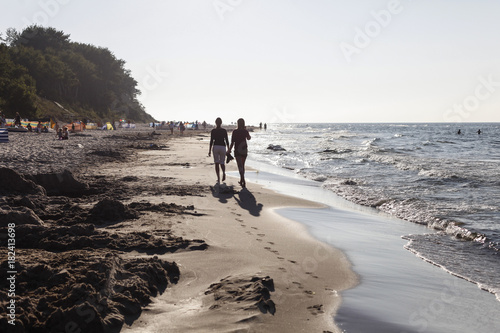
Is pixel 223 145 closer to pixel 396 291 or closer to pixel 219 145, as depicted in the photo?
pixel 219 145

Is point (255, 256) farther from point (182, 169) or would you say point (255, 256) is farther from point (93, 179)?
point (182, 169)

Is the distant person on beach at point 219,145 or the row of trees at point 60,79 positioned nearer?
the distant person on beach at point 219,145

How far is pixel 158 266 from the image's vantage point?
398cm

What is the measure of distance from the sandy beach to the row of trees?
39580mm

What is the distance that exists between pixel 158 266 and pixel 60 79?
70.0 meters

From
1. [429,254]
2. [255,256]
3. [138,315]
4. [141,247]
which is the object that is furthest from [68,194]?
[429,254]

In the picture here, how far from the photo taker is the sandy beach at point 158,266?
310cm

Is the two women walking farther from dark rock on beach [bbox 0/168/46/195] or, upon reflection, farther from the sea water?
dark rock on beach [bbox 0/168/46/195]

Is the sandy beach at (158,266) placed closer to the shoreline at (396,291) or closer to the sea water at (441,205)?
the shoreline at (396,291)

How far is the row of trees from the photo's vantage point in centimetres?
4206

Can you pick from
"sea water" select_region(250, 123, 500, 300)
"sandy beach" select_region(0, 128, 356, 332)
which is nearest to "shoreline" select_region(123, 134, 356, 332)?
"sandy beach" select_region(0, 128, 356, 332)

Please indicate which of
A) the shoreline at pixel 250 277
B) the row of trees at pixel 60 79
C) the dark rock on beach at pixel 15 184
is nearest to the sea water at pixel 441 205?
the shoreline at pixel 250 277

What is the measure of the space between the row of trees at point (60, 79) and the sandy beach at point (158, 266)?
39.6m

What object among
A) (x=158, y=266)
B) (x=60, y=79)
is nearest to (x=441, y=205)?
(x=158, y=266)
